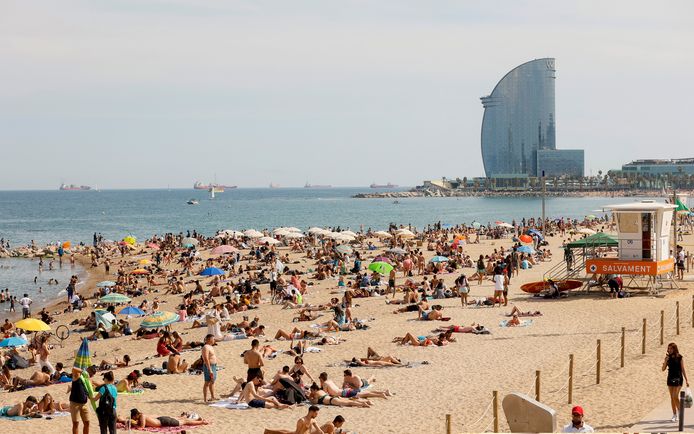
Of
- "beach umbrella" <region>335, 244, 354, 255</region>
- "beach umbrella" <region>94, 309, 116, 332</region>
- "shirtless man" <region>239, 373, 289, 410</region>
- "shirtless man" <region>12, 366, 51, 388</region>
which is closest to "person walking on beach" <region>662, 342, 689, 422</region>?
"shirtless man" <region>239, 373, 289, 410</region>

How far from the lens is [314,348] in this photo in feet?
55.0

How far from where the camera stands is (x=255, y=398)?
1248 cm

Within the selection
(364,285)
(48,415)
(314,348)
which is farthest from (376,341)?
(364,285)

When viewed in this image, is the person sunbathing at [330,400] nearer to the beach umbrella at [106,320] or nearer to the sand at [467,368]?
the sand at [467,368]

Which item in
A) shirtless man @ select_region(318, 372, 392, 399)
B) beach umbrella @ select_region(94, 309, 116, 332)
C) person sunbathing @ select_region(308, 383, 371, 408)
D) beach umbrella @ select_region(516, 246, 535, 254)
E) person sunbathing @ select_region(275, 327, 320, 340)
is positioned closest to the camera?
person sunbathing @ select_region(308, 383, 371, 408)

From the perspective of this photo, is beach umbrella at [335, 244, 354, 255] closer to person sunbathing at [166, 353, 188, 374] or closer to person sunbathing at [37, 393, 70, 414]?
person sunbathing at [166, 353, 188, 374]

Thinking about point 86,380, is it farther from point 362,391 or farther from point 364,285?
point 364,285

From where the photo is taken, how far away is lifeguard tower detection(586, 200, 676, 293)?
71.9 feet

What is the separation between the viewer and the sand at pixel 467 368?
37.9ft

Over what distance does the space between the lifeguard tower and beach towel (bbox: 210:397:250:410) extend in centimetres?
1342

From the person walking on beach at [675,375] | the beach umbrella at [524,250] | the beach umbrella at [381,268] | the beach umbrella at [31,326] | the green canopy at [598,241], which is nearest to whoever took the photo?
the person walking on beach at [675,375]

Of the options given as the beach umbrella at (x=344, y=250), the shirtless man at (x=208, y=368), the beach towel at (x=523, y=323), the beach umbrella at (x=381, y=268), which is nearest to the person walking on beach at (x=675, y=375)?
the shirtless man at (x=208, y=368)

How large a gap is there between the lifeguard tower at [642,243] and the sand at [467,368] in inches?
30.9

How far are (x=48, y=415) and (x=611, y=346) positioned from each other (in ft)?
34.4
